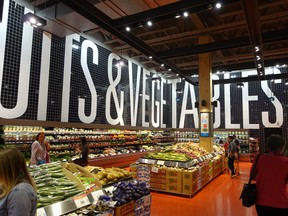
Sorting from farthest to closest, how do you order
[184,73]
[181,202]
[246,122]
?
[246,122]
[184,73]
[181,202]

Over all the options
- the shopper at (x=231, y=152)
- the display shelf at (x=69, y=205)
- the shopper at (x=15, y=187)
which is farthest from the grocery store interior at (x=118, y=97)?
the shopper at (x=15, y=187)

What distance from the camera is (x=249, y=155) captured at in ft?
49.2

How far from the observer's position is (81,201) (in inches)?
107

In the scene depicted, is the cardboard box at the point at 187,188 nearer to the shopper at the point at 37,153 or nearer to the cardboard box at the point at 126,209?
the cardboard box at the point at 126,209

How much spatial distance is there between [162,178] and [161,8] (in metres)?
4.45

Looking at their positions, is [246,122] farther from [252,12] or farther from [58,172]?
[58,172]

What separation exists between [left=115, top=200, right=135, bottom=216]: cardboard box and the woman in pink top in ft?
5.31

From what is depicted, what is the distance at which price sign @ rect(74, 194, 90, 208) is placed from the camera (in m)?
2.66

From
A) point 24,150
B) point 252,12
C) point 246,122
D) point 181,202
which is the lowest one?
point 181,202

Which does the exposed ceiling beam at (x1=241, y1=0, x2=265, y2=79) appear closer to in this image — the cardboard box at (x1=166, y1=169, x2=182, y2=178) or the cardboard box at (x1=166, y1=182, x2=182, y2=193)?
the cardboard box at (x1=166, y1=169, x2=182, y2=178)

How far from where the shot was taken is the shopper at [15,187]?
144cm

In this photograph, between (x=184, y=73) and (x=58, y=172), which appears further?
(x=184, y=73)

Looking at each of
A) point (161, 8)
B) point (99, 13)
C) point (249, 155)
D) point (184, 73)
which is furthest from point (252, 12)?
point (249, 155)

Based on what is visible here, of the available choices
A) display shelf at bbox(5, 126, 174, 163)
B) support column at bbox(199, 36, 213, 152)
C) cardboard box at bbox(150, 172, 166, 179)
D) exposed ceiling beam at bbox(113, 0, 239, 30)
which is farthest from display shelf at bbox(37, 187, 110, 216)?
support column at bbox(199, 36, 213, 152)
